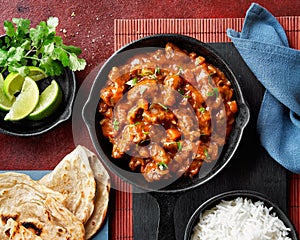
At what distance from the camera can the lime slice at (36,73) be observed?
11.6ft

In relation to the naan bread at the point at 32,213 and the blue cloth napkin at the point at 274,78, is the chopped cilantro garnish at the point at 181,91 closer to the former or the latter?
the blue cloth napkin at the point at 274,78

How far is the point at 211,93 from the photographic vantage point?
310 centimetres

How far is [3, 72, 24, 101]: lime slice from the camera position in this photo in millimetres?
3502

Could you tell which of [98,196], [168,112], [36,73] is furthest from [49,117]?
[168,112]

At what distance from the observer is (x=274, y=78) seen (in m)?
3.34

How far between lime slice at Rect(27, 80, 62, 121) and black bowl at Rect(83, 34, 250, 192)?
372 millimetres

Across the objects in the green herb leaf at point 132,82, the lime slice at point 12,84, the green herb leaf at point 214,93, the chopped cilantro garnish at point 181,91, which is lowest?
the lime slice at point 12,84

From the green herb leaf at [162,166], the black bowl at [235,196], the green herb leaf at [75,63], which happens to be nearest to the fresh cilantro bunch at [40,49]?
the green herb leaf at [75,63]

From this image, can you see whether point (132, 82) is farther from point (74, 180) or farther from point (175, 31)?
point (74, 180)

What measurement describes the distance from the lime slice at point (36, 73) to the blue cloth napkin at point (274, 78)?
4.17 feet

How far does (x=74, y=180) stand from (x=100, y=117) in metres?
0.50

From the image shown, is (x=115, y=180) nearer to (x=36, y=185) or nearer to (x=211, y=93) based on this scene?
(x=36, y=185)

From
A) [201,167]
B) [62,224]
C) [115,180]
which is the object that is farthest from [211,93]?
[62,224]

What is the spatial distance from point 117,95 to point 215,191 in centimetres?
94
